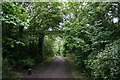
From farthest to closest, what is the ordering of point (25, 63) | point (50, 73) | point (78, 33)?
1. point (25, 63)
2. point (50, 73)
3. point (78, 33)

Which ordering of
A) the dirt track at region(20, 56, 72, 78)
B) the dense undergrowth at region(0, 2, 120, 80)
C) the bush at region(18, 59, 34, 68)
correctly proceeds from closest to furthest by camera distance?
1. the dense undergrowth at region(0, 2, 120, 80)
2. the dirt track at region(20, 56, 72, 78)
3. the bush at region(18, 59, 34, 68)

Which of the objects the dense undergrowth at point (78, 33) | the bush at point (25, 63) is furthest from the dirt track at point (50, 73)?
the dense undergrowth at point (78, 33)

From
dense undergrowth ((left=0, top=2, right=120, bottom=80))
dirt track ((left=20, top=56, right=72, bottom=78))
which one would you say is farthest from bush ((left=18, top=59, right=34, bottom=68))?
dirt track ((left=20, top=56, right=72, bottom=78))

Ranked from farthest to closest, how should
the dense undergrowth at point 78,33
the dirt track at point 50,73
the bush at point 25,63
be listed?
the bush at point 25,63, the dirt track at point 50,73, the dense undergrowth at point 78,33

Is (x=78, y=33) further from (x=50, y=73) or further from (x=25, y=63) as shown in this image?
(x=25, y=63)

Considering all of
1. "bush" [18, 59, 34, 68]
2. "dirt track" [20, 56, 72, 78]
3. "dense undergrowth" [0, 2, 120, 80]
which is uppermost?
"dense undergrowth" [0, 2, 120, 80]

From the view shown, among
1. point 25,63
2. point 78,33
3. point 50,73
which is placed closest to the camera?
point 78,33

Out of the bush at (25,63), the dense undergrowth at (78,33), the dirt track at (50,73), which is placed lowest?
the dirt track at (50,73)

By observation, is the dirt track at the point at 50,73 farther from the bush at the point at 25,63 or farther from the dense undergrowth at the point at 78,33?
the dense undergrowth at the point at 78,33

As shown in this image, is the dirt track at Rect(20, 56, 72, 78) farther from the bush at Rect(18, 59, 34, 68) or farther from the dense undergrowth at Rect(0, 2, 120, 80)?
the dense undergrowth at Rect(0, 2, 120, 80)

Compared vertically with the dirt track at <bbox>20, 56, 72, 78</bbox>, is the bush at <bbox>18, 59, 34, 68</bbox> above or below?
above

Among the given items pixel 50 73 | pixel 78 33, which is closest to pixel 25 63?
pixel 50 73

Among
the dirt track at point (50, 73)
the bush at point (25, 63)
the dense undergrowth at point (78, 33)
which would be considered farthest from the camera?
the bush at point (25, 63)

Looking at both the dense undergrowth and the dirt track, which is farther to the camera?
the dirt track
